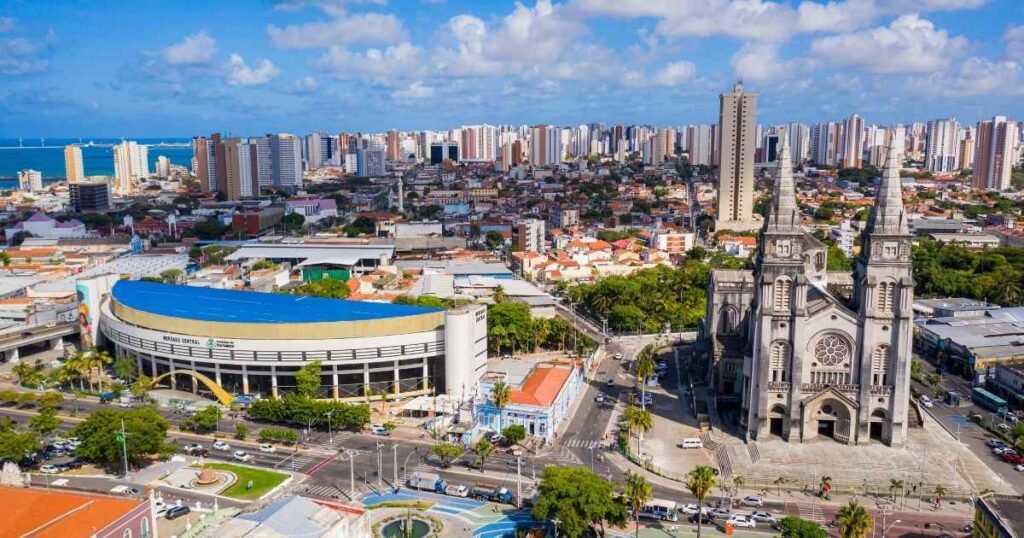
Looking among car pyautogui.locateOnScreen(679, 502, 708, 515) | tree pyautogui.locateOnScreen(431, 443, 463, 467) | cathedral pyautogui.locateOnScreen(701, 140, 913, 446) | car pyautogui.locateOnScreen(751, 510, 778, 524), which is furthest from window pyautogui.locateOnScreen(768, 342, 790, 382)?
tree pyautogui.locateOnScreen(431, 443, 463, 467)

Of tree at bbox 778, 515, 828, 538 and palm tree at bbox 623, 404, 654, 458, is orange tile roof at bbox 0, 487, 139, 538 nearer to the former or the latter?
tree at bbox 778, 515, 828, 538

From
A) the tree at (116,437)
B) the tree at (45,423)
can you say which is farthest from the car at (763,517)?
the tree at (45,423)

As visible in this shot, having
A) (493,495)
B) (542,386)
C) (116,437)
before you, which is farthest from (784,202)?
(116,437)

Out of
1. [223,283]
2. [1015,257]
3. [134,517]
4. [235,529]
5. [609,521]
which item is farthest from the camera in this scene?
[1015,257]

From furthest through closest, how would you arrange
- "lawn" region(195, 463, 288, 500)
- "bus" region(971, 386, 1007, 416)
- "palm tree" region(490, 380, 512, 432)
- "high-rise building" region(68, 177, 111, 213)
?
"high-rise building" region(68, 177, 111, 213), "bus" region(971, 386, 1007, 416), "palm tree" region(490, 380, 512, 432), "lawn" region(195, 463, 288, 500)

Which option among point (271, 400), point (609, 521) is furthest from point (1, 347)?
point (609, 521)

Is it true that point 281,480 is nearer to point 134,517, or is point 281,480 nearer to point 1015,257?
point 134,517
